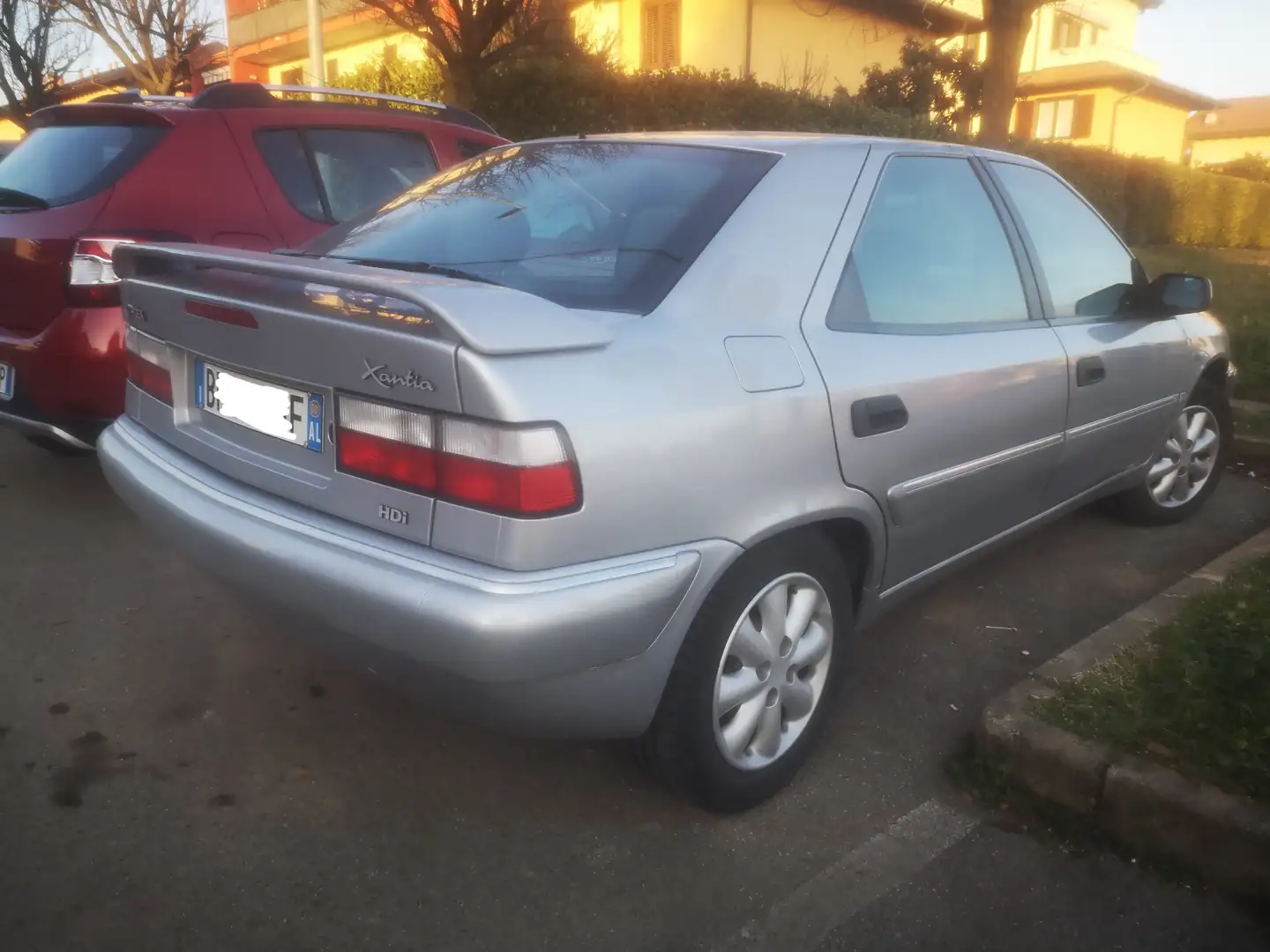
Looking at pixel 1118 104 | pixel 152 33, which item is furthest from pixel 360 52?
pixel 1118 104

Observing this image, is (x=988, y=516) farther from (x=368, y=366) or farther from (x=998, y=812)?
(x=368, y=366)

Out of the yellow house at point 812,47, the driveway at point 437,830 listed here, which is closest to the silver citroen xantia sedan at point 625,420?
the driveway at point 437,830

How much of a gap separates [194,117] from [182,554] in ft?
8.78

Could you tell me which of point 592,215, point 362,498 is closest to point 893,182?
point 592,215

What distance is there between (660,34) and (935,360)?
18.2m

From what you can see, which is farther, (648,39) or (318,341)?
(648,39)

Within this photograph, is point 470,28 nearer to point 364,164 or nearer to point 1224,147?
point 364,164

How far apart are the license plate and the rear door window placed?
7.23ft

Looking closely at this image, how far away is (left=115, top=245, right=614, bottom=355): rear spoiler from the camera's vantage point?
189cm

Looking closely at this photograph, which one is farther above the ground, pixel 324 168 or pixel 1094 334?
pixel 324 168

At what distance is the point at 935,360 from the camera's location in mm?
2844

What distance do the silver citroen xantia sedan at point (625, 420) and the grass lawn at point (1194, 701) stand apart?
1.86 ft

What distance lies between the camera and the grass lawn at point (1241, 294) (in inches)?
275

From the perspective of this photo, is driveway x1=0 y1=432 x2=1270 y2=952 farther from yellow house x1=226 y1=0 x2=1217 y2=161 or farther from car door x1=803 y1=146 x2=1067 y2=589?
yellow house x1=226 y1=0 x2=1217 y2=161
